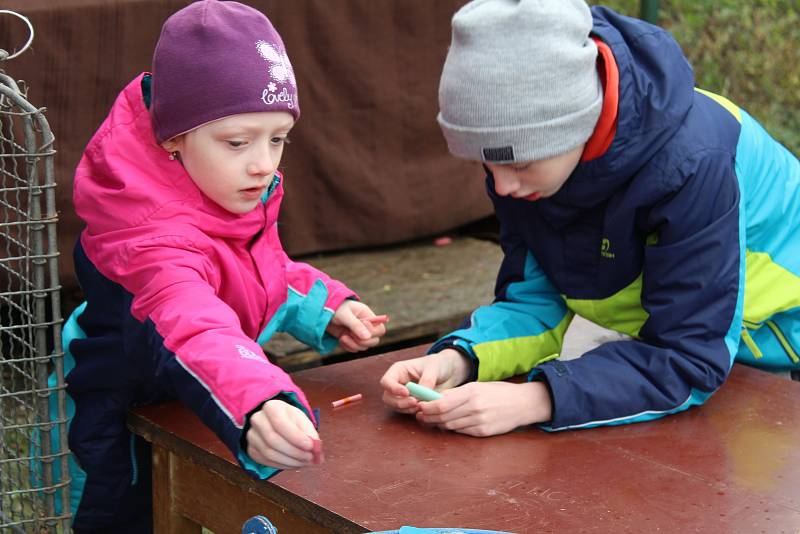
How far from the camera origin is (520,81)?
2.03 m

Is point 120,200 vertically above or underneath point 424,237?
above

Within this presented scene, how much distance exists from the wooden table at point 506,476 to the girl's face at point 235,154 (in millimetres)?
415

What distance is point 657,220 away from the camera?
86.3 inches

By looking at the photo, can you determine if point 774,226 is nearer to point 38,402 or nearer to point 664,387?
point 664,387

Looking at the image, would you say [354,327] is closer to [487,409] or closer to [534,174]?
[487,409]

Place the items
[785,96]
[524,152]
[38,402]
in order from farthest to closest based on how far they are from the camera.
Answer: [785,96] < [38,402] < [524,152]

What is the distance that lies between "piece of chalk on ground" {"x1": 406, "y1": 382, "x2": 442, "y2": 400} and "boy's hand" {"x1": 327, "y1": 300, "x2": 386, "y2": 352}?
277 millimetres

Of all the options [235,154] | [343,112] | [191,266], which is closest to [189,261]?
[191,266]

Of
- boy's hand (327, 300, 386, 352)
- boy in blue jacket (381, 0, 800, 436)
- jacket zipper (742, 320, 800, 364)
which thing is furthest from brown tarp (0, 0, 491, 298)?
jacket zipper (742, 320, 800, 364)

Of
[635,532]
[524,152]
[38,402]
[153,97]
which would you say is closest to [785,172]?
[524,152]

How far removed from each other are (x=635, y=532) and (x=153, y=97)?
1.08 m

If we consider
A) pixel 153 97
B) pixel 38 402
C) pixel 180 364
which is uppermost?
pixel 153 97

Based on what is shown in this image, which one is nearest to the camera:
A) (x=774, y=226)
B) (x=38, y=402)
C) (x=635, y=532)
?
(x=635, y=532)

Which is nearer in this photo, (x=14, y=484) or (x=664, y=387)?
(x=664, y=387)
